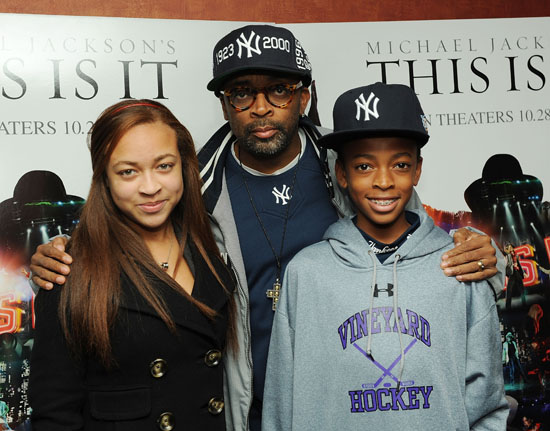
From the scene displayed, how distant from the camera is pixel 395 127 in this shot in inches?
60.1

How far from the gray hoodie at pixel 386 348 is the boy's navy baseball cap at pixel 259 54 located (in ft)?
1.92

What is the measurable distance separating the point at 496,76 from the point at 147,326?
5.85ft

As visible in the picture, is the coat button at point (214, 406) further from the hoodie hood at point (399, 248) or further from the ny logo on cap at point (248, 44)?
the ny logo on cap at point (248, 44)

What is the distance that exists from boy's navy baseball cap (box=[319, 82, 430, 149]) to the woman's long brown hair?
43cm

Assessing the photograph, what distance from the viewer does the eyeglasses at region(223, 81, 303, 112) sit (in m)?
1.81

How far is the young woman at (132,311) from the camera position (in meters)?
1.34

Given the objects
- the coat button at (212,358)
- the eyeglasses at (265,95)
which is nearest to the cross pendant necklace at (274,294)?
the coat button at (212,358)

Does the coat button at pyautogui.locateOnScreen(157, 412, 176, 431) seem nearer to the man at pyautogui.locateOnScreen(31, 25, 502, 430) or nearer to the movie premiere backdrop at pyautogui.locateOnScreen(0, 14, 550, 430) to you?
the man at pyautogui.locateOnScreen(31, 25, 502, 430)

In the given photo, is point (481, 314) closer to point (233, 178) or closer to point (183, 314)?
point (183, 314)

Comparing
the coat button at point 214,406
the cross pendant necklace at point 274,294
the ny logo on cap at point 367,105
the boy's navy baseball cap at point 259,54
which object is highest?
the boy's navy baseball cap at point 259,54

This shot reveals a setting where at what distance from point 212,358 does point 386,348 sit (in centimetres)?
43

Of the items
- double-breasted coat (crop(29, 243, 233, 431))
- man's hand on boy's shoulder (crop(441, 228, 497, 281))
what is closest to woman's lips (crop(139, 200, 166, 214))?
double-breasted coat (crop(29, 243, 233, 431))

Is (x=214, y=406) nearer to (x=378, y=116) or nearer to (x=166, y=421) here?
(x=166, y=421)

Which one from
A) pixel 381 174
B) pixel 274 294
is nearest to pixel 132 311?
pixel 274 294
